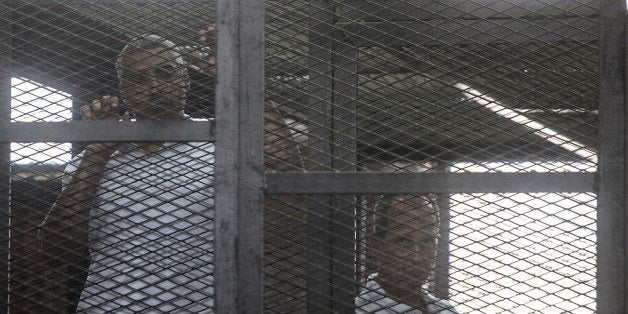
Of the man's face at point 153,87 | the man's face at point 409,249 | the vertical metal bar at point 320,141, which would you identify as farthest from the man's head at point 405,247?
the man's face at point 153,87

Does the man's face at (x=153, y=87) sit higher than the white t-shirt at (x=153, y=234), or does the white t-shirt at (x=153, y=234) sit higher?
the man's face at (x=153, y=87)

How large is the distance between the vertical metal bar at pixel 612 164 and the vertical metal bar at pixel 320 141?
63 centimetres

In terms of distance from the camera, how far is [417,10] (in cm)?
178

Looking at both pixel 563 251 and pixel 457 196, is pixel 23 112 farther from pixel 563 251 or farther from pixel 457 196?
pixel 563 251

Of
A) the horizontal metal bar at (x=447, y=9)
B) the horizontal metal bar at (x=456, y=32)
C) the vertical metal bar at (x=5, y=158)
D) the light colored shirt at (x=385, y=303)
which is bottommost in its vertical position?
the light colored shirt at (x=385, y=303)

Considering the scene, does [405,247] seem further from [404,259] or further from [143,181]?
[143,181]

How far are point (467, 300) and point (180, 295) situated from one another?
68cm

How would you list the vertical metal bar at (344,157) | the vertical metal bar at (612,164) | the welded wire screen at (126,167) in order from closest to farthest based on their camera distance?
the vertical metal bar at (612,164)
the welded wire screen at (126,167)
the vertical metal bar at (344,157)

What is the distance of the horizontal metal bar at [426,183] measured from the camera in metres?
1.51

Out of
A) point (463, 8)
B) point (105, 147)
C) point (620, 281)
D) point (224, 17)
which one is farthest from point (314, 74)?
point (620, 281)

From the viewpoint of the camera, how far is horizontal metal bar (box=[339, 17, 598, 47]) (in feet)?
5.46

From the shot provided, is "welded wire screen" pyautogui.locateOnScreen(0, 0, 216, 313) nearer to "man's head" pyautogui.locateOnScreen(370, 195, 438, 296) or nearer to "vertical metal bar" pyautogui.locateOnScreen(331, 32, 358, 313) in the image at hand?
"vertical metal bar" pyautogui.locateOnScreen(331, 32, 358, 313)

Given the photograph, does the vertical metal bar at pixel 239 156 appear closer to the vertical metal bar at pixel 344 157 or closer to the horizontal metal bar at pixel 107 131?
the horizontal metal bar at pixel 107 131

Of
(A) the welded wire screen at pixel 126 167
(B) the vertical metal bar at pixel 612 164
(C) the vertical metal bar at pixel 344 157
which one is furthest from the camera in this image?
(C) the vertical metal bar at pixel 344 157
